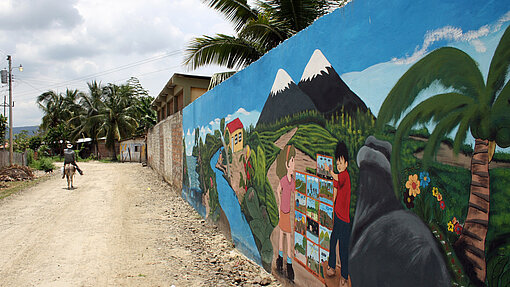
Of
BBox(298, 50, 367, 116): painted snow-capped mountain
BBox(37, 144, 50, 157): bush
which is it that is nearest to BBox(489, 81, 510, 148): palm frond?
BBox(298, 50, 367, 116): painted snow-capped mountain

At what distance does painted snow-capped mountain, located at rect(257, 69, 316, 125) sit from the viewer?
3.53 m

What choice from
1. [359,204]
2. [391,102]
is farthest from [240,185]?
[391,102]

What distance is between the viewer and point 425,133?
196 centimetres

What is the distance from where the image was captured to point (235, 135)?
564 cm

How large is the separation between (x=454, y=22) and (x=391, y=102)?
58 cm

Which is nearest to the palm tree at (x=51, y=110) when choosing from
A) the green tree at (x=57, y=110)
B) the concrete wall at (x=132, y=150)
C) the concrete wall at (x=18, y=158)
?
the green tree at (x=57, y=110)

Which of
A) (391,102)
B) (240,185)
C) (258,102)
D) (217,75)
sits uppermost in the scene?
(217,75)

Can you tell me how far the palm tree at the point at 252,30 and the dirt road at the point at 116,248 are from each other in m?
4.45

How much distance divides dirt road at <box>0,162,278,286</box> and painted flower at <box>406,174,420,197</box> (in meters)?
2.56

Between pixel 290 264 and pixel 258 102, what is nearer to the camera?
pixel 290 264

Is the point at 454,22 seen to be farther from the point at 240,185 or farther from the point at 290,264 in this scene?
the point at 240,185

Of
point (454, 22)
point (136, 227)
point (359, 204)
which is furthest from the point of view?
point (136, 227)

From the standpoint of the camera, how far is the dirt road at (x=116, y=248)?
4.57m

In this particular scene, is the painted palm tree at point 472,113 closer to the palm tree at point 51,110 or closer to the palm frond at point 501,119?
the palm frond at point 501,119
